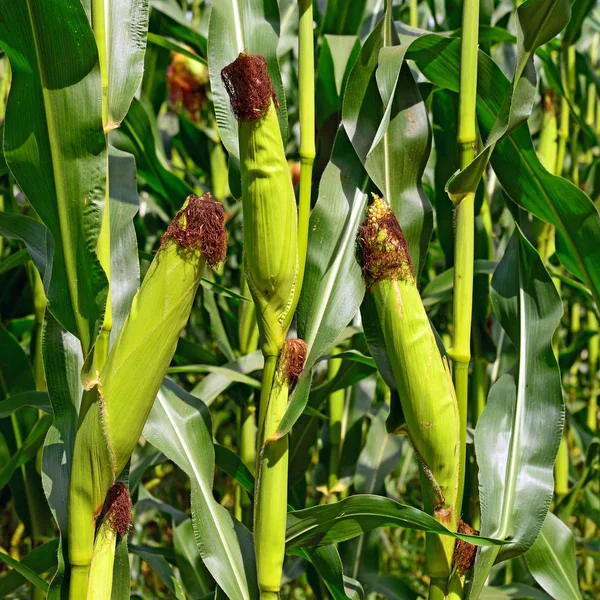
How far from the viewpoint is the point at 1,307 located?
192 cm

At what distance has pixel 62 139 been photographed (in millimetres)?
809

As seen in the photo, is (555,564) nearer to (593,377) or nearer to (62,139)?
(62,139)

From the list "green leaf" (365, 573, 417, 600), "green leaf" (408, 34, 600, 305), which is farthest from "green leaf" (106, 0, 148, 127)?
"green leaf" (365, 573, 417, 600)

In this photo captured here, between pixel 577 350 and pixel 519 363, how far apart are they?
91 centimetres

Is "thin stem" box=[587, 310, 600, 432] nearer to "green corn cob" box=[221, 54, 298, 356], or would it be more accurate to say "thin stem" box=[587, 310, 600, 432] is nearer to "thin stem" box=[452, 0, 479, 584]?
"thin stem" box=[452, 0, 479, 584]

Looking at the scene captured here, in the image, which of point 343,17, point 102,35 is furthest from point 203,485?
point 343,17

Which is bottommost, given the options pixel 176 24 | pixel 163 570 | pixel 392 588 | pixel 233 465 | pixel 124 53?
pixel 392 588

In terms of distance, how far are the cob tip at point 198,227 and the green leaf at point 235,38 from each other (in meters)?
0.26

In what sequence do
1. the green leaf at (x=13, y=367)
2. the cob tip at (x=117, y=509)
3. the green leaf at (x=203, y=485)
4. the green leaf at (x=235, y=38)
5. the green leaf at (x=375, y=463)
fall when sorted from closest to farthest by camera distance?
the cob tip at (x=117, y=509), the green leaf at (x=203, y=485), the green leaf at (x=235, y=38), the green leaf at (x=13, y=367), the green leaf at (x=375, y=463)

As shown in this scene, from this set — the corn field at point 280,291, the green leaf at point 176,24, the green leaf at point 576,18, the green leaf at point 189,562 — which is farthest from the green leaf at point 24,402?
the green leaf at point 576,18

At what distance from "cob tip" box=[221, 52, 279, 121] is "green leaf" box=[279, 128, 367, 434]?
0.23 metres

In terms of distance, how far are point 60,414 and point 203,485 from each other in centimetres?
22

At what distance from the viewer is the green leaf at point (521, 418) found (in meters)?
1.07

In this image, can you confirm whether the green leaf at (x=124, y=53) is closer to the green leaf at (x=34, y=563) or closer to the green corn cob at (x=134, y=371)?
the green corn cob at (x=134, y=371)
